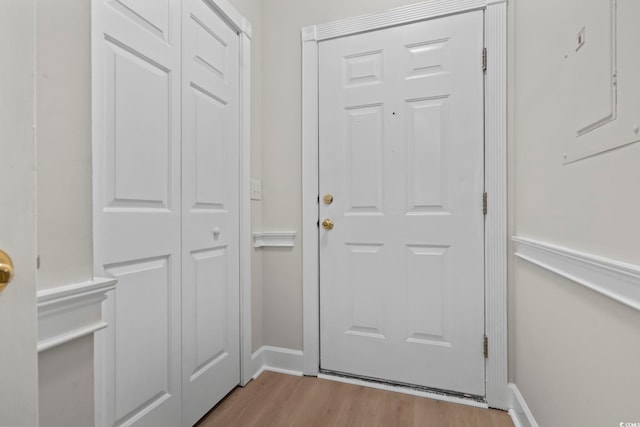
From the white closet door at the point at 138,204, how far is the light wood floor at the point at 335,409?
33cm

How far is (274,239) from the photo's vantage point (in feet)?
6.34

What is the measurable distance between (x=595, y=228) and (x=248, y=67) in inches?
68.7

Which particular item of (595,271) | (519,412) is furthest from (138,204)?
(519,412)

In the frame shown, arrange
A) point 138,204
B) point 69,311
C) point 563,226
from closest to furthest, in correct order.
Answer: point 69,311
point 563,226
point 138,204

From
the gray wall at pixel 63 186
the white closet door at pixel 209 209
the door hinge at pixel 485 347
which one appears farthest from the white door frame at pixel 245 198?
the door hinge at pixel 485 347

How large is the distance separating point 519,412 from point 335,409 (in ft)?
2.75

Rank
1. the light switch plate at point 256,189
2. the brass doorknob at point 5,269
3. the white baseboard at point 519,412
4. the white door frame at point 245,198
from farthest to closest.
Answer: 1. the light switch plate at point 256,189
2. the white door frame at point 245,198
3. the white baseboard at point 519,412
4. the brass doorknob at point 5,269

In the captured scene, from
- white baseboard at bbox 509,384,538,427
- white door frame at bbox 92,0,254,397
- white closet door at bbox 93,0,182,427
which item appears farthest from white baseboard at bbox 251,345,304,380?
white baseboard at bbox 509,384,538,427

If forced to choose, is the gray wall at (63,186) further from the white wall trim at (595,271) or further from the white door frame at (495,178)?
the white door frame at (495,178)

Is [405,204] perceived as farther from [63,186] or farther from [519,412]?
[63,186]

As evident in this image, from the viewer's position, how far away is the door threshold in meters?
1.56

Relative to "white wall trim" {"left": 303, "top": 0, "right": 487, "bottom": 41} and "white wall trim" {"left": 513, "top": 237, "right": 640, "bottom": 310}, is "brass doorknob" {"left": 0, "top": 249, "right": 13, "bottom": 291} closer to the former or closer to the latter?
"white wall trim" {"left": 513, "top": 237, "right": 640, "bottom": 310}

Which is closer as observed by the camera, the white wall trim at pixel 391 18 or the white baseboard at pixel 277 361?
the white wall trim at pixel 391 18

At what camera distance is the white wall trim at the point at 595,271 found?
0.63 meters
